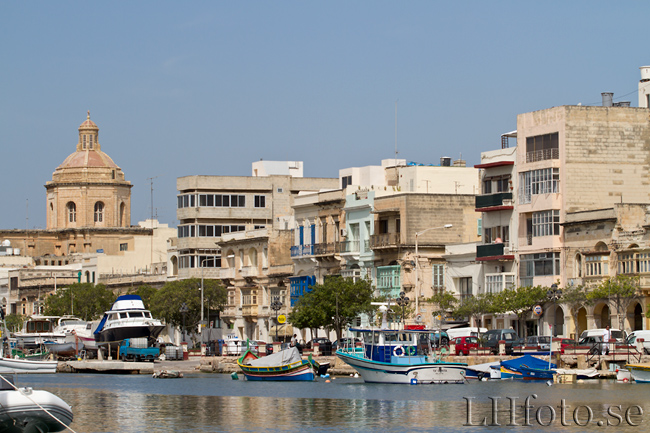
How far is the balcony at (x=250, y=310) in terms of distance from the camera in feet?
383

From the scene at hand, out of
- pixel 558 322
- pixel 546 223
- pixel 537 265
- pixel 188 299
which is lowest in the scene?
pixel 558 322

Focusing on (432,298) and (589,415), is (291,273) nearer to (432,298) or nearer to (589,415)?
(432,298)

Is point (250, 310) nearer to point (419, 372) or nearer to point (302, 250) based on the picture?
point (302, 250)

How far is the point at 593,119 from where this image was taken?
85.6 m

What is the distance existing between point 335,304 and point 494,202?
1280cm

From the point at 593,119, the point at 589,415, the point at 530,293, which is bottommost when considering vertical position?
the point at 589,415

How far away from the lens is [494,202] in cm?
9000

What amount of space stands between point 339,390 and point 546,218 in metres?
24.1

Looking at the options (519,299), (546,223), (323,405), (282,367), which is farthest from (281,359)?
(546,223)

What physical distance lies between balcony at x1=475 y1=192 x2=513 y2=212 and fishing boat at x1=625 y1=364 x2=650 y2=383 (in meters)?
23.7

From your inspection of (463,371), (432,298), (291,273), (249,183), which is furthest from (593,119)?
(249,183)

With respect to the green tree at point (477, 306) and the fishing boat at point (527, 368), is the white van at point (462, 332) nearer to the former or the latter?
the green tree at point (477, 306)

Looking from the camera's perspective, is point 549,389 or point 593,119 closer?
point 549,389

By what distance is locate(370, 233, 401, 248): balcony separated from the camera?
3784 inches
